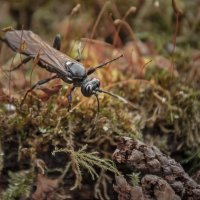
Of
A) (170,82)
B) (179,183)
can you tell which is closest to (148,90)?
(170,82)

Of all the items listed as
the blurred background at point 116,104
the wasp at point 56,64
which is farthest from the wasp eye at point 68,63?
the blurred background at point 116,104

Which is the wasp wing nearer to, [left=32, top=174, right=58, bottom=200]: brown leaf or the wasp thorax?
the wasp thorax

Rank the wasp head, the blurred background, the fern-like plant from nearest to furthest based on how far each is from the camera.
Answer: the fern-like plant, the blurred background, the wasp head

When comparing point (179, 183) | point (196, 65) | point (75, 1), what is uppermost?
point (75, 1)

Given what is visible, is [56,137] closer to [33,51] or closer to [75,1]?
[33,51]

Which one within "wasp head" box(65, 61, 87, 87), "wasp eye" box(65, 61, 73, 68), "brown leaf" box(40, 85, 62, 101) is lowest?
"brown leaf" box(40, 85, 62, 101)

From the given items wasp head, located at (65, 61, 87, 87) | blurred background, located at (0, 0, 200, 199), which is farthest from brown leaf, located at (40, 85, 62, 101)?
wasp head, located at (65, 61, 87, 87)

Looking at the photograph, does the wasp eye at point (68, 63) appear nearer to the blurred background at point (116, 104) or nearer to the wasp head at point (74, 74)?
the wasp head at point (74, 74)

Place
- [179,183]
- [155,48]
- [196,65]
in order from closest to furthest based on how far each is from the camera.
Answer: [179,183] → [196,65] → [155,48]
